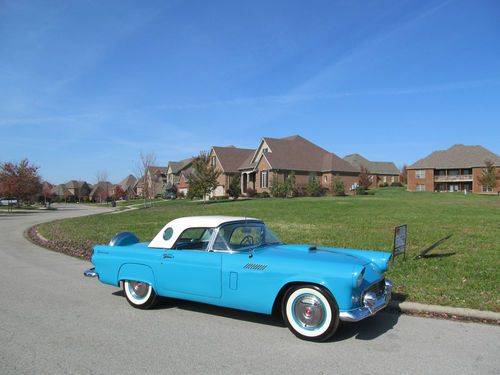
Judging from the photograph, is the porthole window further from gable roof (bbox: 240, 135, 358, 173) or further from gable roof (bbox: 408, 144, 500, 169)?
gable roof (bbox: 408, 144, 500, 169)

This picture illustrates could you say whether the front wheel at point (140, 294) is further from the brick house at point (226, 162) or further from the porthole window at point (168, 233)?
the brick house at point (226, 162)

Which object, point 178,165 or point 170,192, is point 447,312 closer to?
point 170,192

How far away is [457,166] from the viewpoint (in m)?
53.5

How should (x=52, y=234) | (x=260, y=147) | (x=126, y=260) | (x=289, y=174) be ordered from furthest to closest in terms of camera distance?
1. (x=260, y=147)
2. (x=289, y=174)
3. (x=52, y=234)
4. (x=126, y=260)

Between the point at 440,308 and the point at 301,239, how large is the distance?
6236mm

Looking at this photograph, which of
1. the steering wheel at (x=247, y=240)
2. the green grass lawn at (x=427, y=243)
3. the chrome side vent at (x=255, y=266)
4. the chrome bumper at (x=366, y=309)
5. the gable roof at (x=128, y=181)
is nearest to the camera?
the chrome bumper at (x=366, y=309)

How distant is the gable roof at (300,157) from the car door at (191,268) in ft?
124

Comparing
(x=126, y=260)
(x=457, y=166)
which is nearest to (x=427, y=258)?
(x=126, y=260)

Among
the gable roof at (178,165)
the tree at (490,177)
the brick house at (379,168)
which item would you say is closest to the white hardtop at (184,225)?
the tree at (490,177)

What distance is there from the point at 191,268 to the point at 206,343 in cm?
116

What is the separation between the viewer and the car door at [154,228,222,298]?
5305 mm

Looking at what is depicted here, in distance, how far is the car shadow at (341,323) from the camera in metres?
4.90

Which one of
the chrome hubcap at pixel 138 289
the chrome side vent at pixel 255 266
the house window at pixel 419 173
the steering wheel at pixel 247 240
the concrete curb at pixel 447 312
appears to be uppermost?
the house window at pixel 419 173

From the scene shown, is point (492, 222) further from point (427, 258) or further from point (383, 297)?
point (383, 297)
